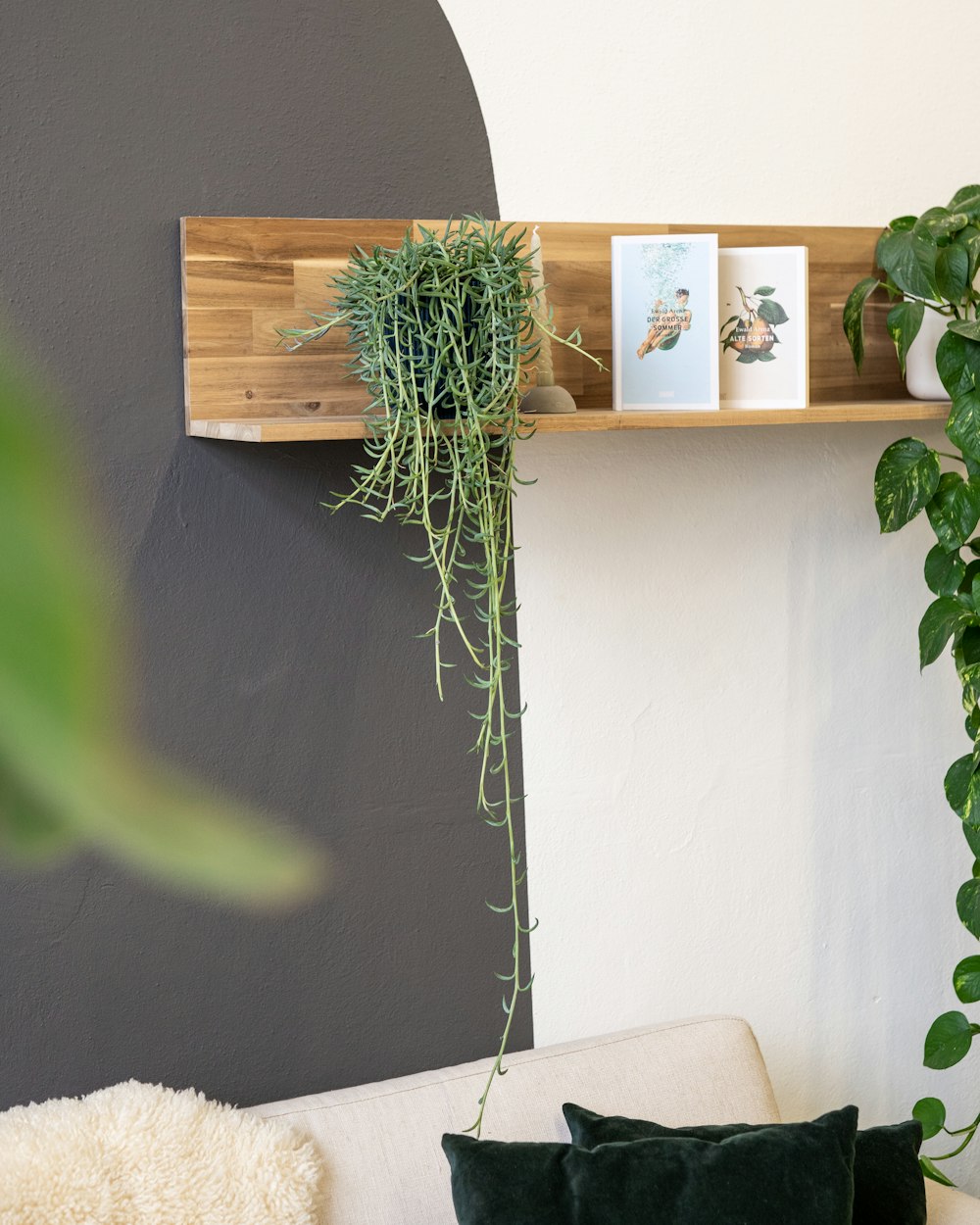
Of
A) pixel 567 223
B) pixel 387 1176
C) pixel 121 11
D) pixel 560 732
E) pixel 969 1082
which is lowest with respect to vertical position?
pixel 969 1082

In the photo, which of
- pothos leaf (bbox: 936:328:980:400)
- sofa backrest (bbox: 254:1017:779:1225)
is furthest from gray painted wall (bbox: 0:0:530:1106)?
pothos leaf (bbox: 936:328:980:400)

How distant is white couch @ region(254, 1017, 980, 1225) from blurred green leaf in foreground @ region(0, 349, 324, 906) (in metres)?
0.31

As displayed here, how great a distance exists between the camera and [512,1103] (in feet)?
4.49

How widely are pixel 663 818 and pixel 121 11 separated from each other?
1150 mm

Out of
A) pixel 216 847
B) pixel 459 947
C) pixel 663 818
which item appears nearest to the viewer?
pixel 216 847

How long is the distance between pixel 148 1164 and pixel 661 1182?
499mm

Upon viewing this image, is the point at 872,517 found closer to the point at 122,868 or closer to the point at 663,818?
the point at 663,818

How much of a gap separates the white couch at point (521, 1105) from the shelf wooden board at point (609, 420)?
723 mm

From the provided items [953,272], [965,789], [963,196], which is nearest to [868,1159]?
[965,789]

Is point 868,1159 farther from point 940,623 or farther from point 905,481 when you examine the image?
point 905,481

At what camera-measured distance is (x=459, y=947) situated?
60.4 inches

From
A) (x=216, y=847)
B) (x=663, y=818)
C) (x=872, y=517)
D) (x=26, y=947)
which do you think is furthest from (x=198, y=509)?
(x=872, y=517)

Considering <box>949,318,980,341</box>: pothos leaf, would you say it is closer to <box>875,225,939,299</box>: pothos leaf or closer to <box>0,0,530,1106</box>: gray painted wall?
<box>875,225,939,299</box>: pothos leaf

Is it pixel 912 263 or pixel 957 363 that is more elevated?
pixel 912 263
